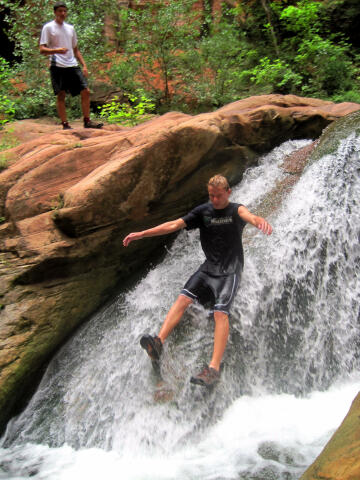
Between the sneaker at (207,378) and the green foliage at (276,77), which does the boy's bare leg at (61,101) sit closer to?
the sneaker at (207,378)

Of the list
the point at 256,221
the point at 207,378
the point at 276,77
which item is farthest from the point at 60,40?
the point at 276,77

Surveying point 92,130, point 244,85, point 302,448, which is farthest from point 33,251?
point 244,85

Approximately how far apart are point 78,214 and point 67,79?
3.14 metres

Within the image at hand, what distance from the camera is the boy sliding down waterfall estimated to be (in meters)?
4.13

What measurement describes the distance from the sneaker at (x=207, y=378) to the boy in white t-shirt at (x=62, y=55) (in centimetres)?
508

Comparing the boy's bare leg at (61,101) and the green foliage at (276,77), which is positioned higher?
the boy's bare leg at (61,101)

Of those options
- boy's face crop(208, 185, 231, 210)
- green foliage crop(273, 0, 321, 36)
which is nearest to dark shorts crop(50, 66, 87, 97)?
boy's face crop(208, 185, 231, 210)

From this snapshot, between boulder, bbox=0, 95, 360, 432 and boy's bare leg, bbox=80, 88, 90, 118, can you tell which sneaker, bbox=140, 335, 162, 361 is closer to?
boulder, bbox=0, 95, 360, 432

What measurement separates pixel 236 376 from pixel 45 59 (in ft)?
33.3

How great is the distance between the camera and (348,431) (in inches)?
Answer: 101

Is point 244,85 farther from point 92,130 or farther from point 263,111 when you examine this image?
point 92,130

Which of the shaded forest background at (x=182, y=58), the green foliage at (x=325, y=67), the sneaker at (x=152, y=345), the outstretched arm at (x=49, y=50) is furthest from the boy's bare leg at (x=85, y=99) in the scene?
the green foliage at (x=325, y=67)

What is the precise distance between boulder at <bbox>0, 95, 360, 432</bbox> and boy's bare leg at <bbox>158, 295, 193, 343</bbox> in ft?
5.04

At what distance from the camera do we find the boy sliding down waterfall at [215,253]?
4133 mm
